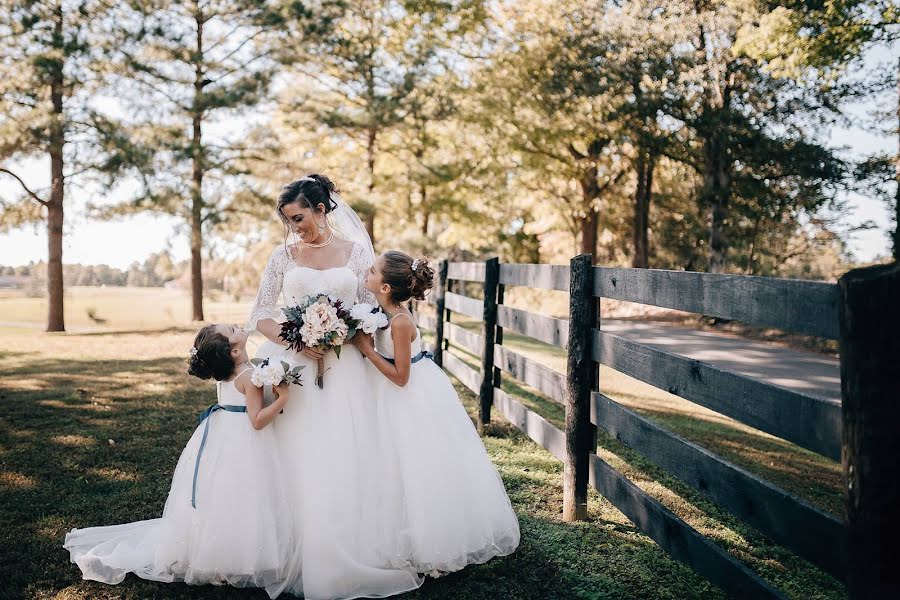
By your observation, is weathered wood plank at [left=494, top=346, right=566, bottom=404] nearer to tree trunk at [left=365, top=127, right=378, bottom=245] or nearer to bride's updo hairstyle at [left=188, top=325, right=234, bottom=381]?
bride's updo hairstyle at [left=188, top=325, right=234, bottom=381]

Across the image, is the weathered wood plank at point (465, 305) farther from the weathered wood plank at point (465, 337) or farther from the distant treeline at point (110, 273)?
the distant treeline at point (110, 273)

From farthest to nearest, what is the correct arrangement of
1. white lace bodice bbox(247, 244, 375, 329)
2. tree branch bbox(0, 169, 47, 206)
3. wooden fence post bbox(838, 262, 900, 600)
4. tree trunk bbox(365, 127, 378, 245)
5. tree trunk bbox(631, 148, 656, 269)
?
tree trunk bbox(631, 148, 656, 269) → tree trunk bbox(365, 127, 378, 245) → tree branch bbox(0, 169, 47, 206) → white lace bodice bbox(247, 244, 375, 329) → wooden fence post bbox(838, 262, 900, 600)

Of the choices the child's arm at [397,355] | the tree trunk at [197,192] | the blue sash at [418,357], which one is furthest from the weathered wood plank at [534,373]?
the tree trunk at [197,192]

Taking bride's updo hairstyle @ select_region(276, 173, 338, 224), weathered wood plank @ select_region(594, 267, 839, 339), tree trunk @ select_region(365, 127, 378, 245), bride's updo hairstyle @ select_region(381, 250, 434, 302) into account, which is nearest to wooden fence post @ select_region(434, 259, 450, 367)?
bride's updo hairstyle @ select_region(276, 173, 338, 224)

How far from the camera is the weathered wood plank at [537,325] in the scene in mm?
4734

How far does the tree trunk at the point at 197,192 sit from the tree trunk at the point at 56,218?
3.18 meters

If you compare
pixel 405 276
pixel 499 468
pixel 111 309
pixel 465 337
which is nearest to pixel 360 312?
pixel 405 276

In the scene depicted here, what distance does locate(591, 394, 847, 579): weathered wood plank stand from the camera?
7.30 ft

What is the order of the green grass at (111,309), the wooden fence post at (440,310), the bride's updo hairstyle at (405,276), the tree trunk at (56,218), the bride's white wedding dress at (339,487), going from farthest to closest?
the green grass at (111,309) → the tree trunk at (56,218) → the wooden fence post at (440,310) → the bride's updo hairstyle at (405,276) → the bride's white wedding dress at (339,487)

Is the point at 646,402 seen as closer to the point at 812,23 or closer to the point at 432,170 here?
the point at 812,23

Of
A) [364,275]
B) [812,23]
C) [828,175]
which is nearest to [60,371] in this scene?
[364,275]

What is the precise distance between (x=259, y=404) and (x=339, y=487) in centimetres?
62

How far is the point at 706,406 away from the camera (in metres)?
2.96

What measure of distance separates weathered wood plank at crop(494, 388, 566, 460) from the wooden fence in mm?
17
